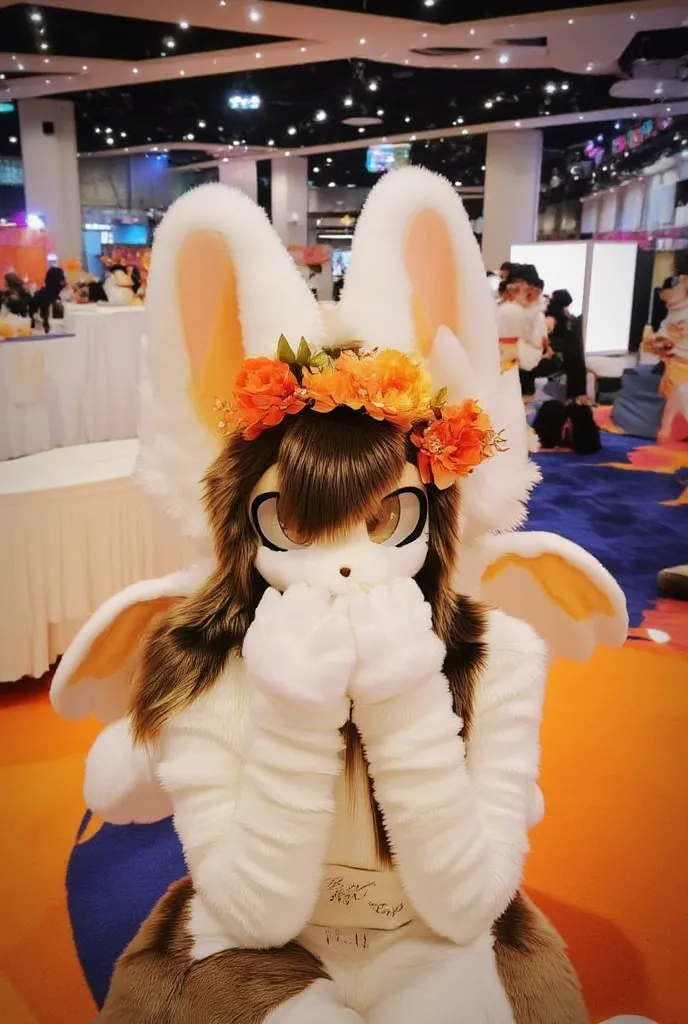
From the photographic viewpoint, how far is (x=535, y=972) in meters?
0.96

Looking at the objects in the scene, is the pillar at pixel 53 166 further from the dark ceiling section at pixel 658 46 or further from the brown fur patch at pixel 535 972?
the brown fur patch at pixel 535 972

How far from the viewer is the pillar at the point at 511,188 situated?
40.1 ft

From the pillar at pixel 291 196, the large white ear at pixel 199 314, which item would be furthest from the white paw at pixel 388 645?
the pillar at pixel 291 196

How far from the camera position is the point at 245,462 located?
102 cm

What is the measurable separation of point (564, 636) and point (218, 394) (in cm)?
68

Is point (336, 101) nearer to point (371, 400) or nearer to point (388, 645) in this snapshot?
point (371, 400)

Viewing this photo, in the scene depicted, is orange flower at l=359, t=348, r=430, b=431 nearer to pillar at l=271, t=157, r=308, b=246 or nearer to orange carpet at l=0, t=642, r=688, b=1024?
orange carpet at l=0, t=642, r=688, b=1024

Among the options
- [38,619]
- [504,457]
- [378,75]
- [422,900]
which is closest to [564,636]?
[504,457]

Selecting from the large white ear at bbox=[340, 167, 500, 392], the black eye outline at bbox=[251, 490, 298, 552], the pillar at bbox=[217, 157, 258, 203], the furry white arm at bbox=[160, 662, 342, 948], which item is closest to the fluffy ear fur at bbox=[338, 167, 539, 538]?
the large white ear at bbox=[340, 167, 500, 392]

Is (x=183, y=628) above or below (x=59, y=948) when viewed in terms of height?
above

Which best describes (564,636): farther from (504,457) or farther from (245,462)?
(245,462)

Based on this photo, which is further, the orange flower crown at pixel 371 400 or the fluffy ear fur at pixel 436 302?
the fluffy ear fur at pixel 436 302

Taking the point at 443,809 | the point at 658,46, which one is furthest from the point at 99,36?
the point at 443,809
